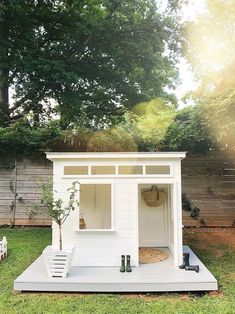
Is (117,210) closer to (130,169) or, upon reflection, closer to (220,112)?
(130,169)

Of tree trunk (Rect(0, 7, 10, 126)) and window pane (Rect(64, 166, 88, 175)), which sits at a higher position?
tree trunk (Rect(0, 7, 10, 126))

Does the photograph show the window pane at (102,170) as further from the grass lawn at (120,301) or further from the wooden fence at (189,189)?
the wooden fence at (189,189)

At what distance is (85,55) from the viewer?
14609 mm

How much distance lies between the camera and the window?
6.05 m

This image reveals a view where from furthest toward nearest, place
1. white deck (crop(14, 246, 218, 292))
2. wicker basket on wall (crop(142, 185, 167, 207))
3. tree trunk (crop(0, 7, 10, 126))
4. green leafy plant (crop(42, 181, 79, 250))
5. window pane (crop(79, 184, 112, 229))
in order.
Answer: tree trunk (crop(0, 7, 10, 126)) < window pane (crop(79, 184, 112, 229)) < wicker basket on wall (crop(142, 185, 167, 207)) < green leafy plant (crop(42, 181, 79, 250)) < white deck (crop(14, 246, 218, 292))

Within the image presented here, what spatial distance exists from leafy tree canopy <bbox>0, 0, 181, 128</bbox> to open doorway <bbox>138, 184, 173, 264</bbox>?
6367 millimetres

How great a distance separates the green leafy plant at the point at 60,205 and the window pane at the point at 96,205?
79.8 inches

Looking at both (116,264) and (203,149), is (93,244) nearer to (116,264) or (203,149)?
(116,264)

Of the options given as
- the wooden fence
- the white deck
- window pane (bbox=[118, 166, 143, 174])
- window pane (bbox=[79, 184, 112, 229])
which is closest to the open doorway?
window pane (bbox=[79, 184, 112, 229])

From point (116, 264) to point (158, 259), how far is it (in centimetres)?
99

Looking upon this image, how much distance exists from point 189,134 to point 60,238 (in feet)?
19.2

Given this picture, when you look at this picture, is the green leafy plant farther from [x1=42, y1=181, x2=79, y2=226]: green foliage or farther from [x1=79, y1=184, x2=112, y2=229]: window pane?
[x1=79, y1=184, x2=112, y2=229]: window pane

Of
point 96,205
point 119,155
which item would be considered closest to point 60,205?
point 119,155

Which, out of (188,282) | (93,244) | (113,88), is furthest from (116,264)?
(113,88)
